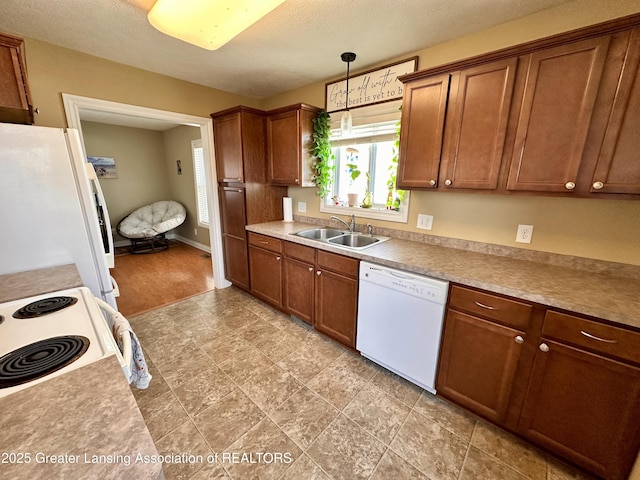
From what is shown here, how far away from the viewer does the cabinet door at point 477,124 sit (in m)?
1.53

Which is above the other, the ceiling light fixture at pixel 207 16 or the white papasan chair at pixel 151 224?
the ceiling light fixture at pixel 207 16

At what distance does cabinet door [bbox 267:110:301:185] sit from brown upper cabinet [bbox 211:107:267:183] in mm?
108

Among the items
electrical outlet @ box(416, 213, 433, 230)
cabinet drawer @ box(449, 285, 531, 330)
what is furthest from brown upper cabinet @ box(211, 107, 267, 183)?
cabinet drawer @ box(449, 285, 531, 330)

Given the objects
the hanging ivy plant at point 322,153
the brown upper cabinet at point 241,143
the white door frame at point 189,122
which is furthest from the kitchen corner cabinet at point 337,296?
the white door frame at point 189,122

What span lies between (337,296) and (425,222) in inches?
38.0

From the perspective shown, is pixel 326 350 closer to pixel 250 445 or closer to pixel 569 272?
pixel 250 445

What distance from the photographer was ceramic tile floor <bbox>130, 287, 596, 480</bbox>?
1.37 metres

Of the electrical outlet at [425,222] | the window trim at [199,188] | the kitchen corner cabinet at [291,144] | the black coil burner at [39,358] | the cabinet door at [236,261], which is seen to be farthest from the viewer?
the window trim at [199,188]

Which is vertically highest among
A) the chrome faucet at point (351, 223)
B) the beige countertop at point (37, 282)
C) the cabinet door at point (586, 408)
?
the chrome faucet at point (351, 223)

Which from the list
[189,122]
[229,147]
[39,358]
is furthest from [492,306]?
[189,122]

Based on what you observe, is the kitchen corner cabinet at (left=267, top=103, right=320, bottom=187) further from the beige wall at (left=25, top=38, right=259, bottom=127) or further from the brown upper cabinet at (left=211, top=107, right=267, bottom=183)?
the beige wall at (left=25, top=38, right=259, bottom=127)

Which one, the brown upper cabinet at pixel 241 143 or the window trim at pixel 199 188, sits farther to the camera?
the window trim at pixel 199 188

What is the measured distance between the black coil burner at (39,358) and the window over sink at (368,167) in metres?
2.17

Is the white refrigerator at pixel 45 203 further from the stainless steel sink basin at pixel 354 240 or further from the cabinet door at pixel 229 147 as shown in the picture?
the stainless steel sink basin at pixel 354 240
